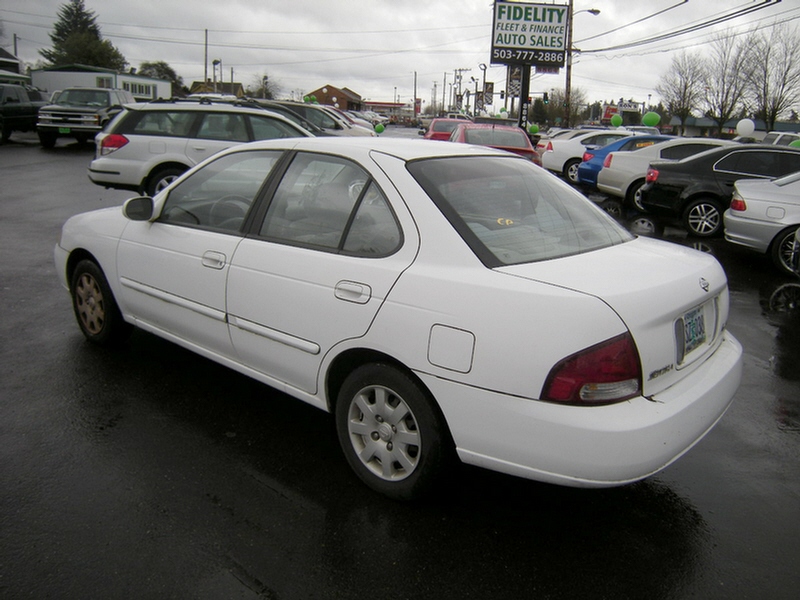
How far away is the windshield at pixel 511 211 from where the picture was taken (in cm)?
292

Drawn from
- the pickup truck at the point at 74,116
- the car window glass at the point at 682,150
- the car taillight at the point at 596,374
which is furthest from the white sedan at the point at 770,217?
the pickup truck at the point at 74,116

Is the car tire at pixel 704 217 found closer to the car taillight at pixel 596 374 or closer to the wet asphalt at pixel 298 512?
the wet asphalt at pixel 298 512

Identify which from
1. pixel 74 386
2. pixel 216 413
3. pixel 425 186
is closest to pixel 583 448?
pixel 425 186

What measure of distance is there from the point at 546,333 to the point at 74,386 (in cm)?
315

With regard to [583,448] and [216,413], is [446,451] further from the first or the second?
[216,413]

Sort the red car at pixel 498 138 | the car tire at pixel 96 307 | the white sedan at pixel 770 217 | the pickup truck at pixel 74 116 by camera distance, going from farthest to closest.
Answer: the pickup truck at pixel 74 116
the red car at pixel 498 138
the white sedan at pixel 770 217
the car tire at pixel 96 307

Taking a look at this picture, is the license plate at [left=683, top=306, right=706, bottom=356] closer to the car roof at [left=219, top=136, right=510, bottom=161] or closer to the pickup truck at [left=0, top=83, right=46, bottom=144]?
the car roof at [left=219, top=136, right=510, bottom=161]

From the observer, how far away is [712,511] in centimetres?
308

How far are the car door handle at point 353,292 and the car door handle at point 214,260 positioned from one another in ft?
2.95

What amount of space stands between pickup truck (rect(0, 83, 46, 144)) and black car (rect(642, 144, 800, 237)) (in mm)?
21624

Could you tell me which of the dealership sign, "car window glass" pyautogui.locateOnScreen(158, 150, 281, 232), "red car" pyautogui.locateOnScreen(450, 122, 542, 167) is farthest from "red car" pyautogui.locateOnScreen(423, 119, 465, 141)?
"car window glass" pyautogui.locateOnScreen(158, 150, 281, 232)

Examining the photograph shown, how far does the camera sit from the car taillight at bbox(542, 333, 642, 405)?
2.43m

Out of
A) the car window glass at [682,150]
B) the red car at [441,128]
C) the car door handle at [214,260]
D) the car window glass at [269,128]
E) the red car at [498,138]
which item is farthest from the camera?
the red car at [441,128]

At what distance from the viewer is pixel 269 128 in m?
10.7
